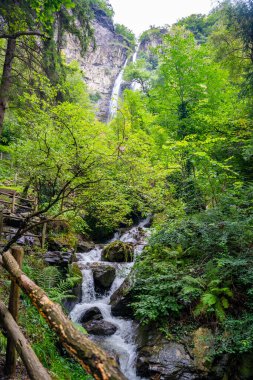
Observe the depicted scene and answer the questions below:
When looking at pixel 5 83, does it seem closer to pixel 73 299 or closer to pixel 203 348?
pixel 73 299

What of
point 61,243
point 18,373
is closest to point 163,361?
point 18,373

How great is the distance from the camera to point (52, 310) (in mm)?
2256

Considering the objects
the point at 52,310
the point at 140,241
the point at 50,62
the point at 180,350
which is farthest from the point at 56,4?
the point at 140,241

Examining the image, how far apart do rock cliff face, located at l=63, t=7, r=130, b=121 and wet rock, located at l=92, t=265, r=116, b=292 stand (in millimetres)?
38399

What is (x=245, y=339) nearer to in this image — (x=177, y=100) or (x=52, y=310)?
(x=52, y=310)

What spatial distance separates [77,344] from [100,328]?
21.4ft

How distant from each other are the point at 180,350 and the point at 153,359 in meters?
0.63

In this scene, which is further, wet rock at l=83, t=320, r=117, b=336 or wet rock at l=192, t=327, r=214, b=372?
wet rock at l=83, t=320, r=117, b=336

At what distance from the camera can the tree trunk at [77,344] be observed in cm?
163

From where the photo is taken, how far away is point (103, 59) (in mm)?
52719

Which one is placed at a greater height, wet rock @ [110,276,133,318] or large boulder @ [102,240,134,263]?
large boulder @ [102,240,134,263]

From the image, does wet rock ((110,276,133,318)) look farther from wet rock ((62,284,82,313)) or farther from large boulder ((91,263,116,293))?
large boulder ((91,263,116,293))

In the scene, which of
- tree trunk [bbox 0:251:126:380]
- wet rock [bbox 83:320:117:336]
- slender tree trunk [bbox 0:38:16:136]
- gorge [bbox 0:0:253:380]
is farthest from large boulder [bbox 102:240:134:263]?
tree trunk [bbox 0:251:126:380]

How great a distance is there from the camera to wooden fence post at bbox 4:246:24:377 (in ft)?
10.2
